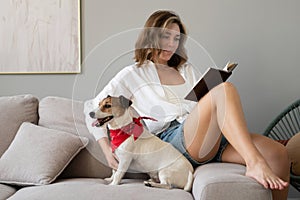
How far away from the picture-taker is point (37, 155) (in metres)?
2.25

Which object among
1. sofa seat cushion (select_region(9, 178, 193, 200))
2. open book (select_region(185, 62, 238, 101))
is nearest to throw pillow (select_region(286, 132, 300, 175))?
open book (select_region(185, 62, 238, 101))

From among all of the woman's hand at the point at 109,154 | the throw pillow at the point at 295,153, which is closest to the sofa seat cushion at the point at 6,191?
the woman's hand at the point at 109,154

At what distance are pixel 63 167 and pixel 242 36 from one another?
4.51 feet

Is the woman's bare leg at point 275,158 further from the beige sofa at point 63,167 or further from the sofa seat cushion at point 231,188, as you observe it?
the sofa seat cushion at point 231,188

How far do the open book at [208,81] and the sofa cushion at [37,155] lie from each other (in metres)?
0.59

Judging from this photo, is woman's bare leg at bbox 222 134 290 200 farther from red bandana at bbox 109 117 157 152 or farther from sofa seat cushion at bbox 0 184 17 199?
sofa seat cushion at bbox 0 184 17 199

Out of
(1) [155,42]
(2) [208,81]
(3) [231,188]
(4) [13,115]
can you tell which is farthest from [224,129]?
(4) [13,115]

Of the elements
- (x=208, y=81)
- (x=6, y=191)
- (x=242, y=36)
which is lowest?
(x=6, y=191)

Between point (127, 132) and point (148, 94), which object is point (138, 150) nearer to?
point (127, 132)

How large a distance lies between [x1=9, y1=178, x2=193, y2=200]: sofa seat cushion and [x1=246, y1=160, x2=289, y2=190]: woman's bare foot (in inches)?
10.6

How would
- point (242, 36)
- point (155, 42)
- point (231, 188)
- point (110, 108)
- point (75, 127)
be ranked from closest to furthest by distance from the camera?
1. point (231, 188)
2. point (110, 108)
3. point (155, 42)
4. point (75, 127)
5. point (242, 36)

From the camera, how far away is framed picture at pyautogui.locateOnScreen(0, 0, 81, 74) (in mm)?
2951

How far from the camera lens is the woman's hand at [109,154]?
223 cm

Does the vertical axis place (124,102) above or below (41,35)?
below
